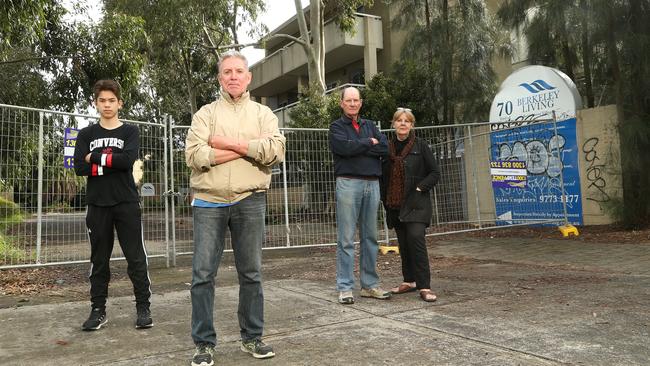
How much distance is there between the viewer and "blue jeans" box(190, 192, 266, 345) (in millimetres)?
2977

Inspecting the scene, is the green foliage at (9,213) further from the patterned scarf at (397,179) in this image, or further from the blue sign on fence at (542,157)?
the blue sign on fence at (542,157)

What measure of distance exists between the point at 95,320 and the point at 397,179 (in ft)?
9.18

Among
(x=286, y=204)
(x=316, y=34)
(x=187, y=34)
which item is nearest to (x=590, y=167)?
(x=286, y=204)

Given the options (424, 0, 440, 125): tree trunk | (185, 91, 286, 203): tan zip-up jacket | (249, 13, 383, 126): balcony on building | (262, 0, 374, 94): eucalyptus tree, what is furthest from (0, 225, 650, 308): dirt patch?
(249, 13, 383, 126): balcony on building

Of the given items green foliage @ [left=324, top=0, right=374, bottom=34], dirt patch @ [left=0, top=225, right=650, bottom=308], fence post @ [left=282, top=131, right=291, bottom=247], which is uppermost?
green foliage @ [left=324, top=0, right=374, bottom=34]

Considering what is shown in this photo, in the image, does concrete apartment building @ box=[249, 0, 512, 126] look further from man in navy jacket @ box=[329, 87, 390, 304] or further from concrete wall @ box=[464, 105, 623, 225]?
man in navy jacket @ box=[329, 87, 390, 304]

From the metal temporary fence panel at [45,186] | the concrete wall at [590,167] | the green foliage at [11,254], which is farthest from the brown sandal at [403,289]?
the concrete wall at [590,167]

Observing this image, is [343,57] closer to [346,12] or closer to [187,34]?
[346,12]

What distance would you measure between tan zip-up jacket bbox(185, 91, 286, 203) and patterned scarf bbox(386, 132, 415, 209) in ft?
6.30

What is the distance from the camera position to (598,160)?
10.1m

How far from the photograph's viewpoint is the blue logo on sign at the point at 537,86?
35.8 ft

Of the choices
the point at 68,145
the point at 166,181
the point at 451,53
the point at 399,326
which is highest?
the point at 451,53

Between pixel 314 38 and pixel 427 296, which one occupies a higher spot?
pixel 314 38

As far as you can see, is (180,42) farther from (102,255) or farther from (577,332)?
(577,332)
